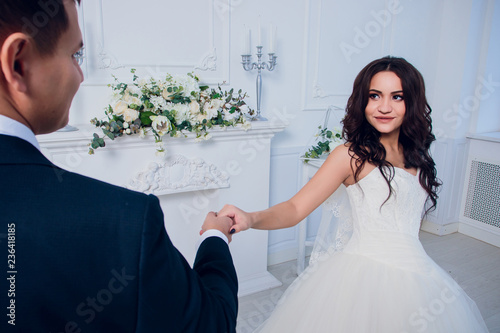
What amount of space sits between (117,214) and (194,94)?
1.77m

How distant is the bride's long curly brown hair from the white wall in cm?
122

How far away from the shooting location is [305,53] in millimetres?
3004

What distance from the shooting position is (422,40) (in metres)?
3.69

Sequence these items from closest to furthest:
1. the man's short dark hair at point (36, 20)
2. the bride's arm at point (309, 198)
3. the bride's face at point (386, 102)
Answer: the man's short dark hair at point (36, 20) < the bride's arm at point (309, 198) < the bride's face at point (386, 102)

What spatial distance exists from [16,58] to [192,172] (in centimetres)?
192

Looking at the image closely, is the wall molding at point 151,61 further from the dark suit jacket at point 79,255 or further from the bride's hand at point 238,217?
the dark suit jacket at point 79,255

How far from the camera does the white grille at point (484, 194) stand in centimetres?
359

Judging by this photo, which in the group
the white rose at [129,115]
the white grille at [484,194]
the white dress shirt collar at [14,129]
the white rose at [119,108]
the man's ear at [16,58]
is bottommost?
the white grille at [484,194]

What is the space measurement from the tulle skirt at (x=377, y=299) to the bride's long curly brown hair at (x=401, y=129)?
12.2 inches

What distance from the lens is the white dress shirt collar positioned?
49 cm

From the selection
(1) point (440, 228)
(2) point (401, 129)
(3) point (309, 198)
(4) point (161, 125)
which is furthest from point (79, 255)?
(1) point (440, 228)

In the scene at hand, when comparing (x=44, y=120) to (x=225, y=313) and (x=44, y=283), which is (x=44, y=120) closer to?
(x=44, y=283)

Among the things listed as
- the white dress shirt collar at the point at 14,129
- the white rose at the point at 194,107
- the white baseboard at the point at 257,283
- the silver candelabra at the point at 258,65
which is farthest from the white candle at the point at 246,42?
the white dress shirt collar at the point at 14,129

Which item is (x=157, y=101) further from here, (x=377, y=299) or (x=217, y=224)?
(x=377, y=299)
